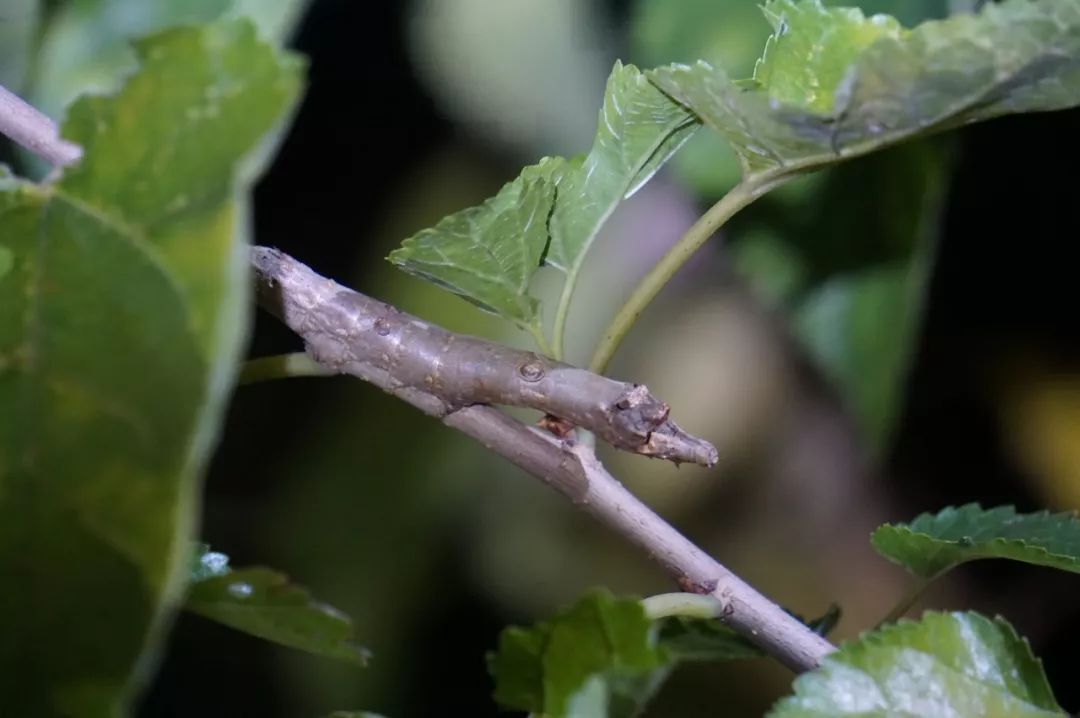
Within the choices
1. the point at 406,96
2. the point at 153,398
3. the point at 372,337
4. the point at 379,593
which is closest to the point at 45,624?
the point at 153,398

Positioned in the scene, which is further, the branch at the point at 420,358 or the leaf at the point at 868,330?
the leaf at the point at 868,330

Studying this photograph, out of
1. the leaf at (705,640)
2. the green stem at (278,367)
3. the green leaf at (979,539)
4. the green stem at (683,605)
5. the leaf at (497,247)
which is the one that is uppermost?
the leaf at (497,247)

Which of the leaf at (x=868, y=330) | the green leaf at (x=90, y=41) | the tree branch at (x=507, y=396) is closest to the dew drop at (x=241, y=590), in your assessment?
the tree branch at (x=507, y=396)

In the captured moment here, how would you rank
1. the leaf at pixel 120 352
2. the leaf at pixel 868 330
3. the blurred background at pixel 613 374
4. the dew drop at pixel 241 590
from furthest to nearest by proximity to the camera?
the blurred background at pixel 613 374, the leaf at pixel 868 330, the dew drop at pixel 241 590, the leaf at pixel 120 352

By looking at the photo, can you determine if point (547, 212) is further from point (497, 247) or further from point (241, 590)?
point (241, 590)

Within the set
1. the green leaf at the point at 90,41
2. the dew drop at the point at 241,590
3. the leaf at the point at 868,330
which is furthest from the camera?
the leaf at the point at 868,330

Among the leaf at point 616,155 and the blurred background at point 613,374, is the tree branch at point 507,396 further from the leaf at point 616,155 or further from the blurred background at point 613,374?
the blurred background at point 613,374
